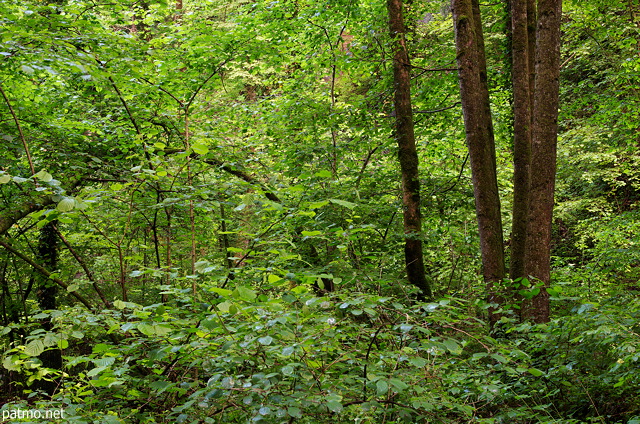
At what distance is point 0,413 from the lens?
7.54 feet

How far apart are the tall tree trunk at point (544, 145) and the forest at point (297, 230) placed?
24mm

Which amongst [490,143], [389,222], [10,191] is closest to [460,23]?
[490,143]

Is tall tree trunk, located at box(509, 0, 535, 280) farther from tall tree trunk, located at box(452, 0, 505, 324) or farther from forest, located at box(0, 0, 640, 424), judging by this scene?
tall tree trunk, located at box(452, 0, 505, 324)

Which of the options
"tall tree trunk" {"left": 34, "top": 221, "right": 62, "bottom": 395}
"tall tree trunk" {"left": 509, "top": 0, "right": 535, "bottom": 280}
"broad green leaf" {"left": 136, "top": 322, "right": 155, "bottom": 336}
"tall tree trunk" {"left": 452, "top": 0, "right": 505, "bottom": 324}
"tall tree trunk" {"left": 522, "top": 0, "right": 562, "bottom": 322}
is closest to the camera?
"broad green leaf" {"left": 136, "top": 322, "right": 155, "bottom": 336}

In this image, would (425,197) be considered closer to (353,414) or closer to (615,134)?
(353,414)

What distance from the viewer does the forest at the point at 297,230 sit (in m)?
2.28

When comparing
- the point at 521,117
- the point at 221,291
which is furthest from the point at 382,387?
the point at 521,117

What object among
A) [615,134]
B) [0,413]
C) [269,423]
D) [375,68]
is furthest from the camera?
[615,134]

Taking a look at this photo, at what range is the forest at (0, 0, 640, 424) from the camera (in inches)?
89.9

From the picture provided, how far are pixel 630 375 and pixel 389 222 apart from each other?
170 inches

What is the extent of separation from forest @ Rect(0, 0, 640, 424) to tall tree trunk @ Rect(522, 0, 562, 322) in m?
0.02

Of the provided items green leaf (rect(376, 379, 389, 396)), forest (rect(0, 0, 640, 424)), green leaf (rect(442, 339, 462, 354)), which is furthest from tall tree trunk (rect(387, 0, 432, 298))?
green leaf (rect(376, 379, 389, 396))

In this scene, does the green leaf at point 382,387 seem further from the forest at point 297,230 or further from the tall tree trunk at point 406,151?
the tall tree trunk at point 406,151

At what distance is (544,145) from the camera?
197 inches
